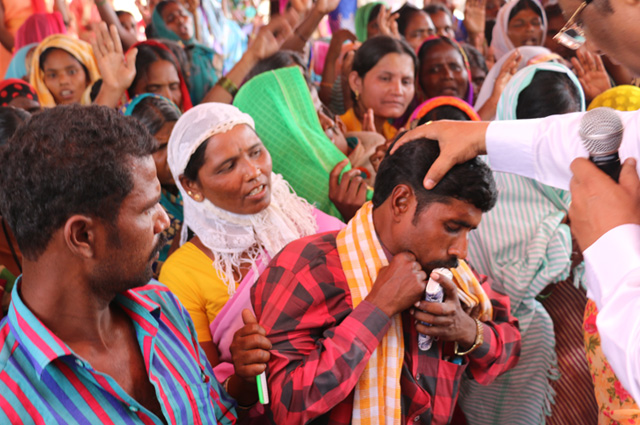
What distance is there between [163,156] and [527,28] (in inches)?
134

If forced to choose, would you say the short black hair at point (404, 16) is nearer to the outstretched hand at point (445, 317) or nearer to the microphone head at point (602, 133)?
the outstretched hand at point (445, 317)

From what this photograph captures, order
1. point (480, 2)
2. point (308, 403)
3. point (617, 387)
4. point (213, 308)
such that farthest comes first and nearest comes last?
point (480, 2) → point (213, 308) → point (617, 387) → point (308, 403)

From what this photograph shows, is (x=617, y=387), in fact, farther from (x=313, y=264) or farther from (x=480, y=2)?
(x=480, y=2)

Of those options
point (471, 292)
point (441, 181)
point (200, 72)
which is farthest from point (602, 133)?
point (200, 72)

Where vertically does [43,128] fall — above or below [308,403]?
above

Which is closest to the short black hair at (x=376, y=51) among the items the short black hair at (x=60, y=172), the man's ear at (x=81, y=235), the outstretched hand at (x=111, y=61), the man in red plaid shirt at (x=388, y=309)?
the outstretched hand at (x=111, y=61)

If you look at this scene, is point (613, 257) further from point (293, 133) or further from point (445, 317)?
point (293, 133)

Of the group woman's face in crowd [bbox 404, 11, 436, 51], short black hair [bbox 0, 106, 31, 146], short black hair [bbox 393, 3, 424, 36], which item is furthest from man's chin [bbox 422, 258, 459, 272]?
short black hair [bbox 393, 3, 424, 36]

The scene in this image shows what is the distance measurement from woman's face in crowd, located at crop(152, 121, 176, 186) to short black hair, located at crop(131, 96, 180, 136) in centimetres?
3

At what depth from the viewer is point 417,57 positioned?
4.12 meters

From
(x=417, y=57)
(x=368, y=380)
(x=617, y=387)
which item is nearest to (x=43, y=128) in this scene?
(x=368, y=380)

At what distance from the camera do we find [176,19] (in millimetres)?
5105

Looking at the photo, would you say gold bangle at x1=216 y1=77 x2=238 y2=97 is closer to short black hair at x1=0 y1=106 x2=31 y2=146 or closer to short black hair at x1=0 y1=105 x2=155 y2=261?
short black hair at x1=0 y1=106 x2=31 y2=146

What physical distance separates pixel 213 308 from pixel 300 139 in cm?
96
